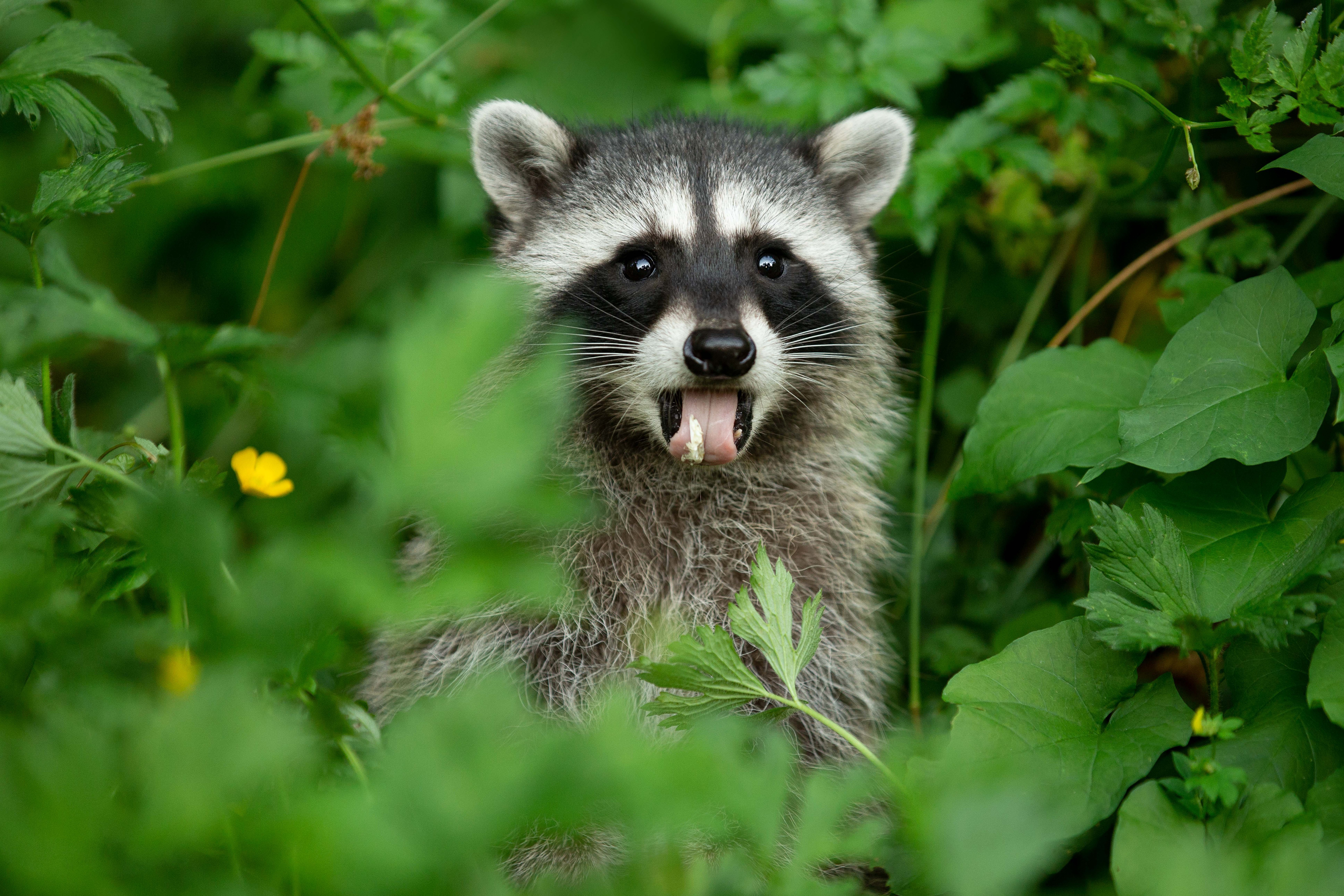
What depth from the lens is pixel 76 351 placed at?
64.4 inches

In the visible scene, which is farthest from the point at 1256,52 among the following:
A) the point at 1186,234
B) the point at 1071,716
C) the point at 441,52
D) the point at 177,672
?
the point at 177,672

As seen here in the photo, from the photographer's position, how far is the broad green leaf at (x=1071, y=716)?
1942 millimetres

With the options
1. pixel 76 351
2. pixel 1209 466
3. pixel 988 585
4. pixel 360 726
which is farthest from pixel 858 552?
pixel 76 351

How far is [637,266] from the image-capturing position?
2.88m

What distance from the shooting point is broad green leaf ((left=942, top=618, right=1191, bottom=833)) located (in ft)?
6.37

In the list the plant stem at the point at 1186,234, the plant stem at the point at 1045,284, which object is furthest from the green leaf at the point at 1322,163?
the plant stem at the point at 1045,284

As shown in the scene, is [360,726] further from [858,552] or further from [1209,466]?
[1209,466]

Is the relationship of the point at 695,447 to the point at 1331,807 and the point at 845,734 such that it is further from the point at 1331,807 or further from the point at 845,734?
the point at 1331,807

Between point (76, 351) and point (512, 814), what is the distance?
1028 mm

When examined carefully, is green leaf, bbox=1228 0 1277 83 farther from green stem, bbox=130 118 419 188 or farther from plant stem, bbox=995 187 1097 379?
green stem, bbox=130 118 419 188

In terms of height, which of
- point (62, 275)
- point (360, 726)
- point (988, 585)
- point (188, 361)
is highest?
point (62, 275)

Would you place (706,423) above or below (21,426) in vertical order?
below

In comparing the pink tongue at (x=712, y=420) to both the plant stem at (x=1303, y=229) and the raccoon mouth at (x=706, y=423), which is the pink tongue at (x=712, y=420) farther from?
the plant stem at (x=1303, y=229)

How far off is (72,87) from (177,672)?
1.49m
